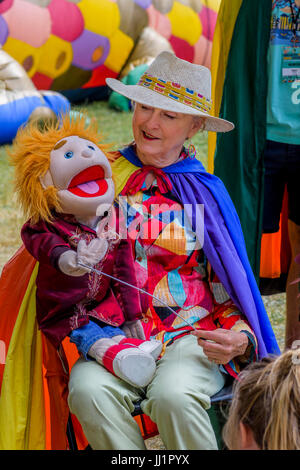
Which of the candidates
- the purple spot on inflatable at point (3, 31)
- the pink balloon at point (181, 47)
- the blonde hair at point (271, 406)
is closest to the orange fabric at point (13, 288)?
the blonde hair at point (271, 406)

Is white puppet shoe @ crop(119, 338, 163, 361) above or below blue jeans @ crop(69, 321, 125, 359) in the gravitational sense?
below

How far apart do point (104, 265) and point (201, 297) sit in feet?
1.13

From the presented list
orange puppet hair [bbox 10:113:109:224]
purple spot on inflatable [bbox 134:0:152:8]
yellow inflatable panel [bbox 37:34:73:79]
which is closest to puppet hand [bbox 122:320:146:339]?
orange puppet hair [bbox 10:113:109:224]

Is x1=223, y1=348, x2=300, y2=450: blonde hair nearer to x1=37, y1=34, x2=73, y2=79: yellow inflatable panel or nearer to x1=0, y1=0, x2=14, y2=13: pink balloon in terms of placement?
x1=0, y1=0, x2=14, y2=13: pink balloon

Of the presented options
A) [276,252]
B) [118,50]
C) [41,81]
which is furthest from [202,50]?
[276,252]

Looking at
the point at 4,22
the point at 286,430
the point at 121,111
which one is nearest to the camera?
the point at 286,430

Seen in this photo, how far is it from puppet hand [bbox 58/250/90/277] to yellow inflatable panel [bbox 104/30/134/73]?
22.7 feet

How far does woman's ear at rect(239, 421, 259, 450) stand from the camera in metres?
1.50

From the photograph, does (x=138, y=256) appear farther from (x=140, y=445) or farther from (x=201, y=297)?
(x=140, y=445)

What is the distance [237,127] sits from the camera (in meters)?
3.10

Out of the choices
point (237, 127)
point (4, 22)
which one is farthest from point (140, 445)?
point (4, 22)

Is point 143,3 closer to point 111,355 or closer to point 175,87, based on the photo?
point 175,87

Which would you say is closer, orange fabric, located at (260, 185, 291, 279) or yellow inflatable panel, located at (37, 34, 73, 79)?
orange fabric, located at (260, 185, 291, 279)
